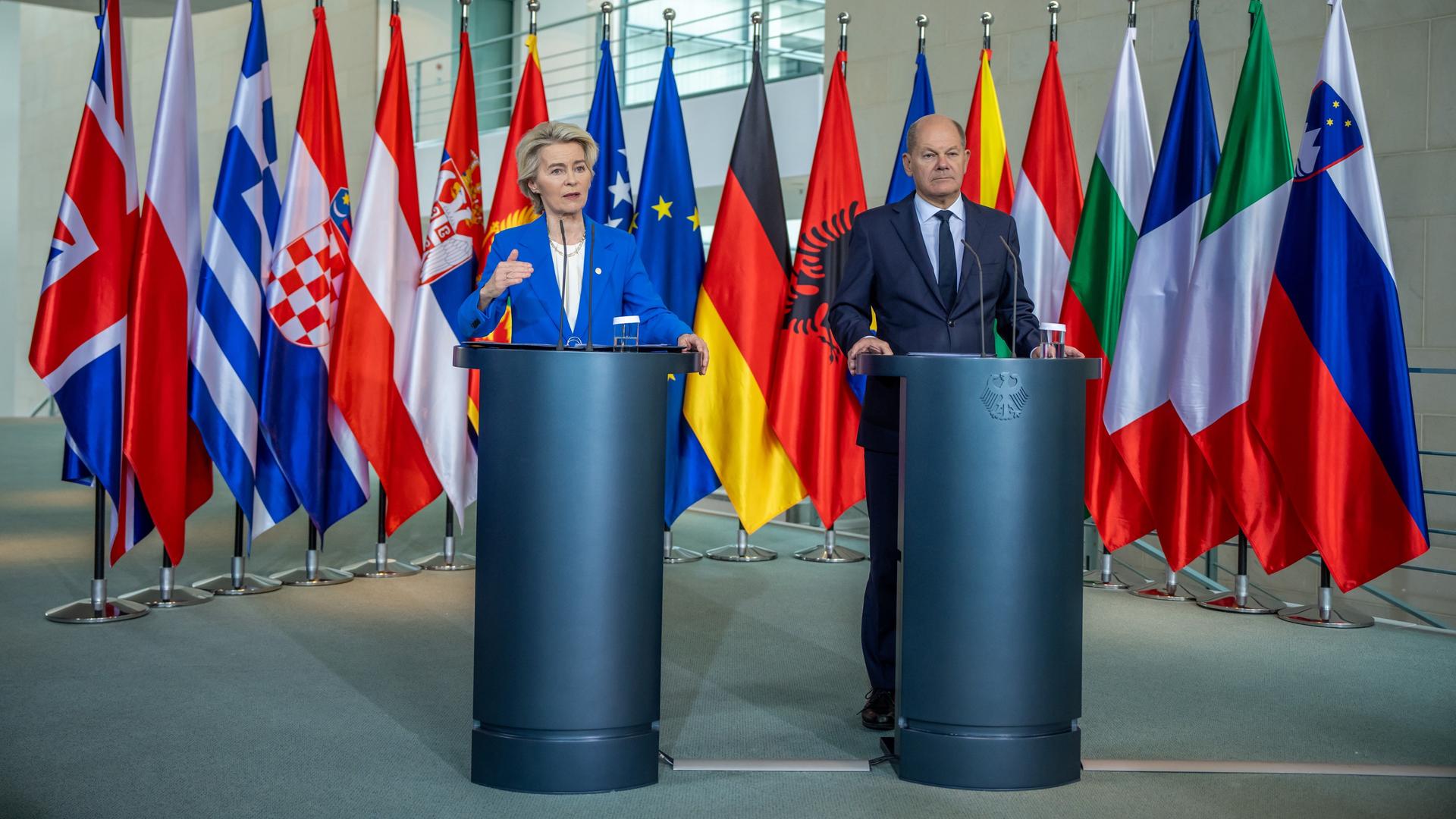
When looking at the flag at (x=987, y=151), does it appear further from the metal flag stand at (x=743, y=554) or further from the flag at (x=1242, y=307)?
the metal flag stand at (x=743, y=554)

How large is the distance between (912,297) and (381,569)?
10.2 ft

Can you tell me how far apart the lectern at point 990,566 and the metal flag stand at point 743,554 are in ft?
10.1

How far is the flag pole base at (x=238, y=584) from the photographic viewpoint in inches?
185

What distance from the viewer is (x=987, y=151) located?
5.24 meters

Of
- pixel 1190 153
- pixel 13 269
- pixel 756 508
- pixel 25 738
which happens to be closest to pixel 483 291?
pixel 25 738

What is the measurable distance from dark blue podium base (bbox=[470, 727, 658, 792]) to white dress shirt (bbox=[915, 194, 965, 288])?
1324mm

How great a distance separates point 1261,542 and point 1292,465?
0.33 meters

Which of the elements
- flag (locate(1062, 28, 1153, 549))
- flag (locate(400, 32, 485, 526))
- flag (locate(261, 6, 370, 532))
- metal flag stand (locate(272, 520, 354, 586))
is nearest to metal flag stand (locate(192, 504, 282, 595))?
metal flag stand (locate(272, 520, 354, 586))

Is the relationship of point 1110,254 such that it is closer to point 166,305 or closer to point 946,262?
point 946,262

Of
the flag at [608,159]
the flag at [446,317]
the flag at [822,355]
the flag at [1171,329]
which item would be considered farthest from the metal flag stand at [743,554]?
the flag at [1171,329]

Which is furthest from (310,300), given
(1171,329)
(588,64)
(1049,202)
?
(588,64)

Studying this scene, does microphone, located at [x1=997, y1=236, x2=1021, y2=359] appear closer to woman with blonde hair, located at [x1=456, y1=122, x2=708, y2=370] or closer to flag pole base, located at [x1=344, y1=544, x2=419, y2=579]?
woman with blonde hair, located at [x1=456, y1=122, x2=708, y2=370]

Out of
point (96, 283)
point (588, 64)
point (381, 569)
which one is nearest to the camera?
point (96, 283)

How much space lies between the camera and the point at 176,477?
431 centimetres
